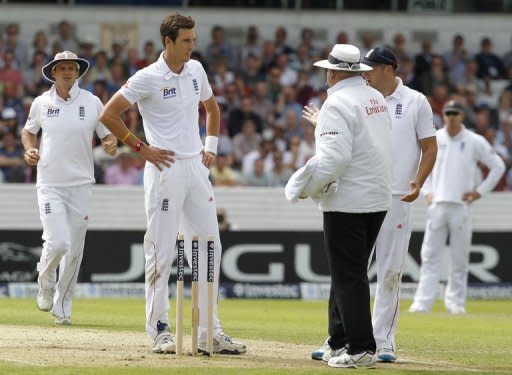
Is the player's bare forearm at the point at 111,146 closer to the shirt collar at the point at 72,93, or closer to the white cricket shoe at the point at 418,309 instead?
the shirt collar at the point at 72,93

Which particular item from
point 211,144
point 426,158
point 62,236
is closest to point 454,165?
point 62,236

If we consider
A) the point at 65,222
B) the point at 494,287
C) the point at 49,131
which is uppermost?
the point at 49,131

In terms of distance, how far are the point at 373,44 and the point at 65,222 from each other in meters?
16.8

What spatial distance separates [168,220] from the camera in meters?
10.9

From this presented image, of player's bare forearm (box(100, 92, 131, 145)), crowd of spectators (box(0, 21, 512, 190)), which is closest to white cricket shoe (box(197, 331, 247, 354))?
player's bare forearm (box(100, 92, 131, 145))

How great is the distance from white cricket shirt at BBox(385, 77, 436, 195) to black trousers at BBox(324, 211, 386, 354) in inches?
44.9

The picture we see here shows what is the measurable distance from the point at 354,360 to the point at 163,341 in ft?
5.16

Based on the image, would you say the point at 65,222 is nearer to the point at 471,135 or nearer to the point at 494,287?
the point at 471,135

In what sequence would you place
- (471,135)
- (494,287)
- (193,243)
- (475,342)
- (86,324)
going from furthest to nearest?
(494,287) → (471,135) → (86,324) → (475,342) → (193,243)

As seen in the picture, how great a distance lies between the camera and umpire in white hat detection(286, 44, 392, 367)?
32.7 feet

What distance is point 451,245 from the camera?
752 inches

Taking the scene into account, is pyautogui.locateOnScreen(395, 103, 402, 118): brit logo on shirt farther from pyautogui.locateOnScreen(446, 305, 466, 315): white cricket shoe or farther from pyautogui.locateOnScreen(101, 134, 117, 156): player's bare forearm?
pyautogui.locateOnScreen(446, 305, 466, 315): white cricket shoe

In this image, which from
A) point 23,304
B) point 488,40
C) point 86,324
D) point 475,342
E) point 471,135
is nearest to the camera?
point 475,342

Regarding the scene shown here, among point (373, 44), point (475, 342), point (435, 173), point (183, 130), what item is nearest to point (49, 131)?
point (183, 130)
